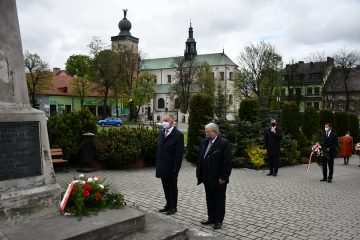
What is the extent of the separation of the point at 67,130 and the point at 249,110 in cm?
762

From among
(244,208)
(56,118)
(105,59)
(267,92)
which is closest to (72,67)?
(105,59)

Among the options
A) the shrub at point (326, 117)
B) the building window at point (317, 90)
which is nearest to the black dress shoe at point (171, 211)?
the shrub at point (326, 117)

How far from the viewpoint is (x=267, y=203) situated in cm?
721

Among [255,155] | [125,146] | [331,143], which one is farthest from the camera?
[255,155]

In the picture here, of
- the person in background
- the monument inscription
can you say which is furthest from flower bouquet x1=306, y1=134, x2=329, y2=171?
the monument inscription

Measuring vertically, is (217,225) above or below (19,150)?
below

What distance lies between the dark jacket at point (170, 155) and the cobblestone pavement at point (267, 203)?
0.84 m

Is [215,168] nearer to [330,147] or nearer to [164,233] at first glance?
[164,233]

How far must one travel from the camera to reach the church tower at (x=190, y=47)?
3216 inches

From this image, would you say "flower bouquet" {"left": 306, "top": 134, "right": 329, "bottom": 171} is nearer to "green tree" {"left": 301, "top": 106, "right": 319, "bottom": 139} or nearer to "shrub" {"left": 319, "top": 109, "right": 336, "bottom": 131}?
"green tree" {"left": 301, "top": 106, "right": 319, "bottom": 139}

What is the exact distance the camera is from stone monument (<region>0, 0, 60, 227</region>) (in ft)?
14.4

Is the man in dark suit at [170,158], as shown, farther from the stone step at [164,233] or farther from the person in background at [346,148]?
the person in background at [346,148]

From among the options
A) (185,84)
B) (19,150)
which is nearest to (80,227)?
(19,150)

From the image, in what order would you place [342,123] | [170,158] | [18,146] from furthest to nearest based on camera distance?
[342,123] < [170,158] < [18,146]
